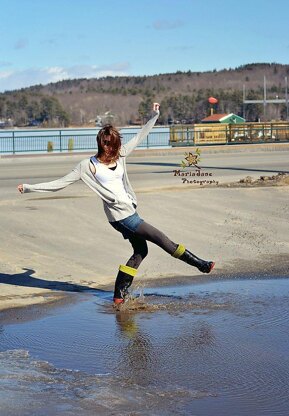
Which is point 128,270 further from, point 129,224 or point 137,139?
point 137,139

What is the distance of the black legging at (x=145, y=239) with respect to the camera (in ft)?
27.0

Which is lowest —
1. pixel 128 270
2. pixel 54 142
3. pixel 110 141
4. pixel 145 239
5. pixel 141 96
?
pixel 128 270

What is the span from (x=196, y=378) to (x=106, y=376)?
24.2 inches

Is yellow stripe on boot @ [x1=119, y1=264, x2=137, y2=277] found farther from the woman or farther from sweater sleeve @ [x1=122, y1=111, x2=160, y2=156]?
sweater sleeve @ [x1=122, y1=111, x2=160, y2=156]

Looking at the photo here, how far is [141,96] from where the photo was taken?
155875 millimetres

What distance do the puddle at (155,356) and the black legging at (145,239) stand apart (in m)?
0.44

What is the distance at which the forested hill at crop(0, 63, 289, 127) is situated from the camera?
454ft

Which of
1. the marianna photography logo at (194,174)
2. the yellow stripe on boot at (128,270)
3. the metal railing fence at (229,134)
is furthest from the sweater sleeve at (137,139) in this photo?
the metal railing fence at (229,134)

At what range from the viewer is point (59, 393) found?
18.6 ft

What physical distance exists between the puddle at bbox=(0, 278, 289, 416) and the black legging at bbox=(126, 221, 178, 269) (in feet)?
1.44

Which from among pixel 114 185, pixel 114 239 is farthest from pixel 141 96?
pixel 114 185

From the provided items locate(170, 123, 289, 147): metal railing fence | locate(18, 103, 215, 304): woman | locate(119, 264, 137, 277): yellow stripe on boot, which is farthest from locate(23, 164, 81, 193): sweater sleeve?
locate(170, 123, 289, 147): metal railing fence

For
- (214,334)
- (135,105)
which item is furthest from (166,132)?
(135,105)

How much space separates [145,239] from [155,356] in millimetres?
1853
